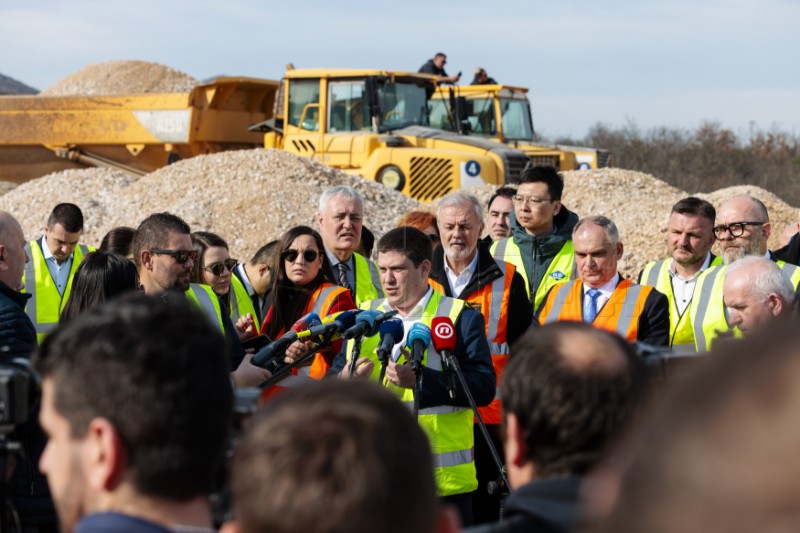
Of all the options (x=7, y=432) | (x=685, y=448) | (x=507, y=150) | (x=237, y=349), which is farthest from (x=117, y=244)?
(x=507, y=150)

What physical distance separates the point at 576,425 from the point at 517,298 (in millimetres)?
4006

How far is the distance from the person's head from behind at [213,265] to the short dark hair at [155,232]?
1455 mm

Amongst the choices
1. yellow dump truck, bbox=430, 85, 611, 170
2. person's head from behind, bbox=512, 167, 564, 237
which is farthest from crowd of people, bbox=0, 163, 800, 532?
yellow dump truck, bbox=430, 85, 611, 170

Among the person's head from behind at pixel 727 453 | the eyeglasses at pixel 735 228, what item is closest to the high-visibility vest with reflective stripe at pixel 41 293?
the eyeglasses at pixel 735 228

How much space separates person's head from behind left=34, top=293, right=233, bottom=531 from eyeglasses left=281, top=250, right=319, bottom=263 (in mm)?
3838

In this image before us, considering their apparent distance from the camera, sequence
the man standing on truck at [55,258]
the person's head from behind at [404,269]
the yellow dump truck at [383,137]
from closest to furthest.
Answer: the person's head from behind at [404,269] → the man standing on truck at [55,258] → the yellow dump truck at [383,137]

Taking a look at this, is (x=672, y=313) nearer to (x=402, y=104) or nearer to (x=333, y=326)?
(x=333, y=326)

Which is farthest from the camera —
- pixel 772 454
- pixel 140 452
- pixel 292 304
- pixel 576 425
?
pixel 292 304

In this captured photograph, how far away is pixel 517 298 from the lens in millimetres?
6234

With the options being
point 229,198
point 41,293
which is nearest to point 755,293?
point 41,293

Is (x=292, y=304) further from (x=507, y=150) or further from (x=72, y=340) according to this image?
(x=507, y=150)

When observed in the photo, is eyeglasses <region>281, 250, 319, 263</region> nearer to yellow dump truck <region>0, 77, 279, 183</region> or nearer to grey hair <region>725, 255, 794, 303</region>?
grey hair <region>725, 255, 794, 303</region>

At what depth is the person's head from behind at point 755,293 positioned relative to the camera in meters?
5.00

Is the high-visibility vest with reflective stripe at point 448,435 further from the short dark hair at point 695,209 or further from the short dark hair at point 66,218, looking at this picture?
the short dark hair at point 66,218
